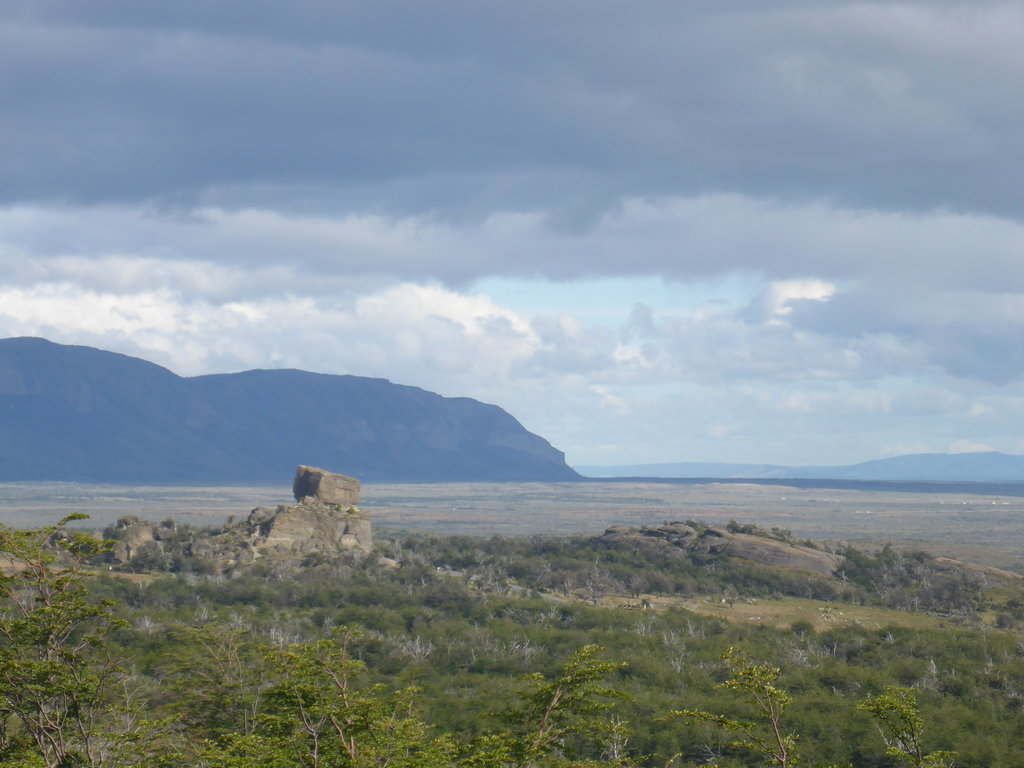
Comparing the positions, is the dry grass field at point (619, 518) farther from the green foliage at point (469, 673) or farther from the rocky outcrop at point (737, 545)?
the green foliage at point (469, 673)

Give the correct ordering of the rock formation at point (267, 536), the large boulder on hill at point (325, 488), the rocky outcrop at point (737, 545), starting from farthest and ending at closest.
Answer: the large boulder on hill at point (325, 488)
the rocky outcrop at point (737, 545)
the rock formation at point (267, 536)

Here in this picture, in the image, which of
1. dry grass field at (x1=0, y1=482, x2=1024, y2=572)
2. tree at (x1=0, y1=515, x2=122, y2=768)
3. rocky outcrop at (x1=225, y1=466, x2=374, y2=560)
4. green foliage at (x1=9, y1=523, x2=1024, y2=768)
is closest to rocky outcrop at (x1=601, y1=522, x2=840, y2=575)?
green foliage at (x1=9, y1=523, x2=1024, y2=768)

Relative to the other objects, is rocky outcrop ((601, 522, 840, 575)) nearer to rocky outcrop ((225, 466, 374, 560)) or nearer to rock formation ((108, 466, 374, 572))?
rocky outcrop ((225, 466, 374, 560))

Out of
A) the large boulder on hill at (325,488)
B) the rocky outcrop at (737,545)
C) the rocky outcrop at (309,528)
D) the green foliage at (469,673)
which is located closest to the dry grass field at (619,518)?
the rocky outcrop at (737,545)

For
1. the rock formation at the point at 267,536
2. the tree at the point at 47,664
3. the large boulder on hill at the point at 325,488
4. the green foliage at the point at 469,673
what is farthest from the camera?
the large boulder on hill at the point at 325,488

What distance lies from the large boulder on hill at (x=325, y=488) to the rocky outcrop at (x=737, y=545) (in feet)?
66.1

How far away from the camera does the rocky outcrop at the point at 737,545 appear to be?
69125 millimetres

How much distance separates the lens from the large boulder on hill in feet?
255

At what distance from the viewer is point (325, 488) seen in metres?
77.9

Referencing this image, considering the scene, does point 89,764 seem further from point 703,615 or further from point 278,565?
point 278,565

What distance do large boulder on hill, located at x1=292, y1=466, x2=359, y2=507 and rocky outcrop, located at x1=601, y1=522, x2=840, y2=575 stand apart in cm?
2016

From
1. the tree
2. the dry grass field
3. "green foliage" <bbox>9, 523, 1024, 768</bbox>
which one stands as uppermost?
the tree

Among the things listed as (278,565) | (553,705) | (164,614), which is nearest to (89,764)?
(553,705)

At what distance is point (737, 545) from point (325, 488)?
3065 cm
